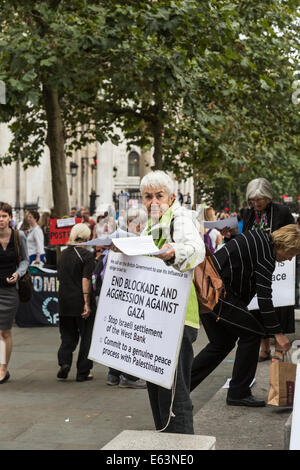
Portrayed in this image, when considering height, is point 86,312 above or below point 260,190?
below

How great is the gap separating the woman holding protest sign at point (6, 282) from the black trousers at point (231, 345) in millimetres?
2822

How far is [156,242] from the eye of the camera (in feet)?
14.6

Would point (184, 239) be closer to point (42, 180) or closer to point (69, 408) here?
point (69, 408)

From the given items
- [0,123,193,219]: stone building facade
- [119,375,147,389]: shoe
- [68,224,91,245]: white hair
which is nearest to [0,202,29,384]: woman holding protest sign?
[68,224,91,245]: white hair

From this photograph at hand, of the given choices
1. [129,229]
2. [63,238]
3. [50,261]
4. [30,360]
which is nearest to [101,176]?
[50,261]

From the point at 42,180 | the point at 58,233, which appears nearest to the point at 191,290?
the point at 58,233

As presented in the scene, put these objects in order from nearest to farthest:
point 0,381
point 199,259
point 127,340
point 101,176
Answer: point 199,259, point 127,340, point 0,381, point 101,176

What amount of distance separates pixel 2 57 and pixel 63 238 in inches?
124

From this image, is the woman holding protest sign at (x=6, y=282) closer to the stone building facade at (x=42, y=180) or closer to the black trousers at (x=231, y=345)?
the black trousers at (x=231, y=345)

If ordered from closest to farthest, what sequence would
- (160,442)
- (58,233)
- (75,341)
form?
(160,442)
(75,341)
(58,233)

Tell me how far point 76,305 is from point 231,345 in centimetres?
273

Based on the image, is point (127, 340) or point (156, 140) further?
point (156, 140)

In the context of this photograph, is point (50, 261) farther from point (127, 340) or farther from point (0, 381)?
point (127, 340)

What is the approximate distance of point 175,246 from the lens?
13.2 ft
